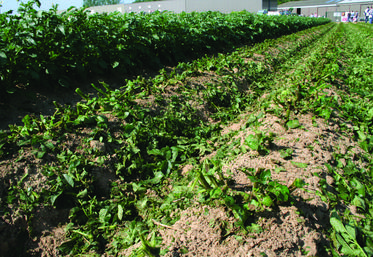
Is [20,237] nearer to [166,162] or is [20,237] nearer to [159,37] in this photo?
[166,162]

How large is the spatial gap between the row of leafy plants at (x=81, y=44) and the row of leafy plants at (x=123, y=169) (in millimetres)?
1143

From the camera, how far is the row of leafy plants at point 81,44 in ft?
12.1

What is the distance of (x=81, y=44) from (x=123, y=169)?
2475 mm

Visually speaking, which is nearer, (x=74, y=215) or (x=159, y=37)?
(x=74, y=215)

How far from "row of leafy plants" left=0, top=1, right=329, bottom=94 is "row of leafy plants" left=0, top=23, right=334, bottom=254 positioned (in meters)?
1.14

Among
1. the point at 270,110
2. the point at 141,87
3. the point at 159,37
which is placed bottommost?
the point at 270,110

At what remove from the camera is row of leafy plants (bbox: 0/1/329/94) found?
370cm

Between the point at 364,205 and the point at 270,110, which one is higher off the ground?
the point at 270,110

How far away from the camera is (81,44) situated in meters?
4.28

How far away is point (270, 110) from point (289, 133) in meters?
0.59

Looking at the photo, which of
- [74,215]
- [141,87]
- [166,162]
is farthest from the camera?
[141,87]

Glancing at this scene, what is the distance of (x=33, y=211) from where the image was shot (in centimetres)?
224

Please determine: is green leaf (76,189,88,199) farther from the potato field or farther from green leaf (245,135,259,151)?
green leaf (245,135,259,151)

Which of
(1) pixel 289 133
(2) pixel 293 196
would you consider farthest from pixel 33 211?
(1) pixel 289 133
